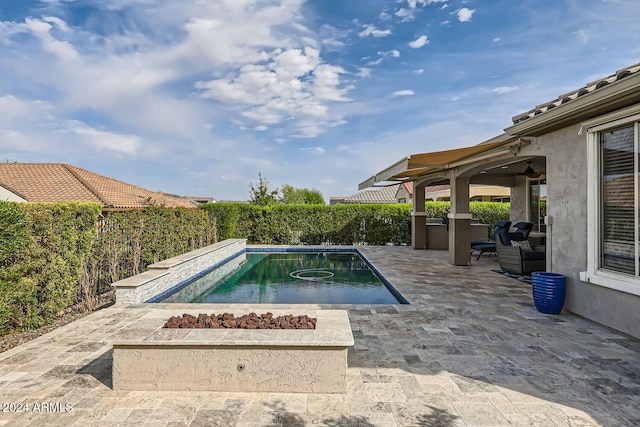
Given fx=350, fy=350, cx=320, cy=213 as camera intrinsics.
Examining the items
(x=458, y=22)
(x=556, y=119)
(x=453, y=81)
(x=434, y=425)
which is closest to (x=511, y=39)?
(x=458, y=22)

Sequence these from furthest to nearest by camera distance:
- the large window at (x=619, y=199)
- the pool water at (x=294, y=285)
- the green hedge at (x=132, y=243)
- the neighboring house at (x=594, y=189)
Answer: the pool water at (x=294, y=285) < the green hedge at (x=132, y=243) < the large window at (x=619, y=199) < the neighboring house at (x=594, y=189)

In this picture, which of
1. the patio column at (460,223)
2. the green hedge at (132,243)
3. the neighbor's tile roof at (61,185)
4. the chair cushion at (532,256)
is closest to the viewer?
the green hedge at (132,243)

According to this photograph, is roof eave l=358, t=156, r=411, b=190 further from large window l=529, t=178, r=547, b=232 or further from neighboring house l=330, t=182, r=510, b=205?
neighboring house l=330, t=182, r=510, b=205

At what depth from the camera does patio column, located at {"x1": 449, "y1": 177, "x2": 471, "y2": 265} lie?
14664 mm

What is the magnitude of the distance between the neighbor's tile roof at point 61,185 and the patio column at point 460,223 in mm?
14141

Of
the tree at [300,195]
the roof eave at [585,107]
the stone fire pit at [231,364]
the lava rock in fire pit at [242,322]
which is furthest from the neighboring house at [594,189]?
the tree at [300,195]

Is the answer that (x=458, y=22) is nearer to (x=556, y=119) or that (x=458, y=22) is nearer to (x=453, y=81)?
(x=453, y=81)

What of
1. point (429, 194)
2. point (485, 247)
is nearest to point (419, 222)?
point (485, 247)

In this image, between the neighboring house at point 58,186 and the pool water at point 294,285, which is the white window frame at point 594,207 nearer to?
the pool water at point 294,285

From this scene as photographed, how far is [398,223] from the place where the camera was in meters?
23.5

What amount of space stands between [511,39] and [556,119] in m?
10.7

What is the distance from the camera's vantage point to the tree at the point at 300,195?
5381 cm

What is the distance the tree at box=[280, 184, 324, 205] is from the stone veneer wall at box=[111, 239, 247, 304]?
36.0 metres

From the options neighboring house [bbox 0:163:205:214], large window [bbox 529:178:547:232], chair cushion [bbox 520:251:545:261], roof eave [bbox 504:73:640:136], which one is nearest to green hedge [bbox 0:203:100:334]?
neighboring house [bbox 0:163:205:214]
